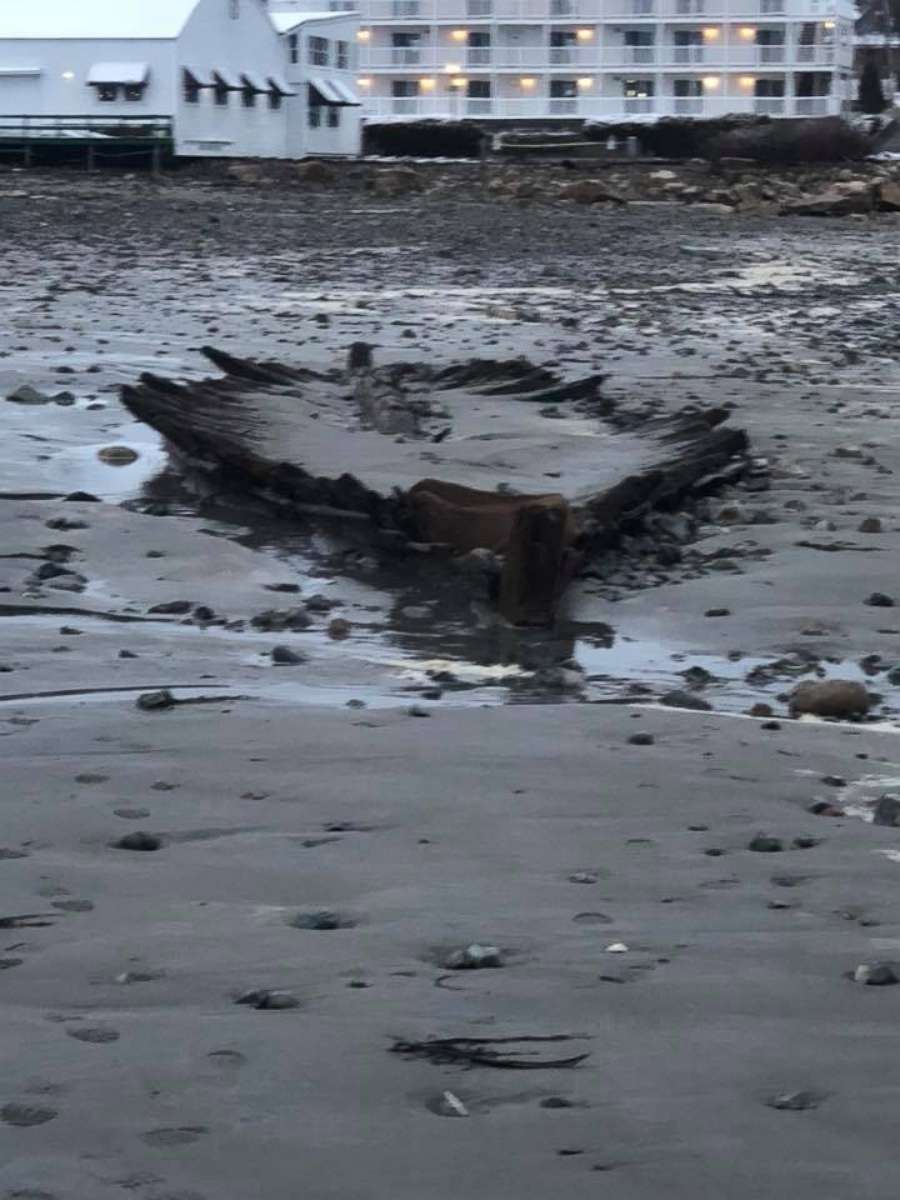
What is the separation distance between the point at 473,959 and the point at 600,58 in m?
90.3

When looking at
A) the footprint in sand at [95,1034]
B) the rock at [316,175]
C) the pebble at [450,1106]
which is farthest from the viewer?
the rock at [316,175]

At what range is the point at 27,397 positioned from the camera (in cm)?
1286

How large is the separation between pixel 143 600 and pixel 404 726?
2.24m

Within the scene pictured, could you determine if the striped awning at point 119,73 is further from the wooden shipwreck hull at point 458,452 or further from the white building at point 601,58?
the wooden shipwreck hull at point 458,452

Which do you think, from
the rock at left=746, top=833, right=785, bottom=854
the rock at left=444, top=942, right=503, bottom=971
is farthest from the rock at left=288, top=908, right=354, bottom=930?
the rock at left=746, top=833, right=785, bottom=854

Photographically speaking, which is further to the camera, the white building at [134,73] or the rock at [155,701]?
the white building at [134,73]

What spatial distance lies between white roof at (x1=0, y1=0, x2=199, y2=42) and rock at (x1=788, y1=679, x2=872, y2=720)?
190 feet

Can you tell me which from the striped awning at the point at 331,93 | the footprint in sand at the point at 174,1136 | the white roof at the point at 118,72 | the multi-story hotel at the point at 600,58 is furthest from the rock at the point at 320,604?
the multi-story hotel at the point at 600,58

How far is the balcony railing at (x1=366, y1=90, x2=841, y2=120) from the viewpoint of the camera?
9025cm

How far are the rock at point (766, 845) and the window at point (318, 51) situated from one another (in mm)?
69690

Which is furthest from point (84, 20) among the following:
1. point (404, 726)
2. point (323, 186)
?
point (404, 726)

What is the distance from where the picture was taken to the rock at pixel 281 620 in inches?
297

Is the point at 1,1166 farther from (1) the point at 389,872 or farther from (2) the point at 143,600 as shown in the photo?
(2) the point at 143,600

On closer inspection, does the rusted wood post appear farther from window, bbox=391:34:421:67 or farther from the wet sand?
window, bbox=391:34:421:67
